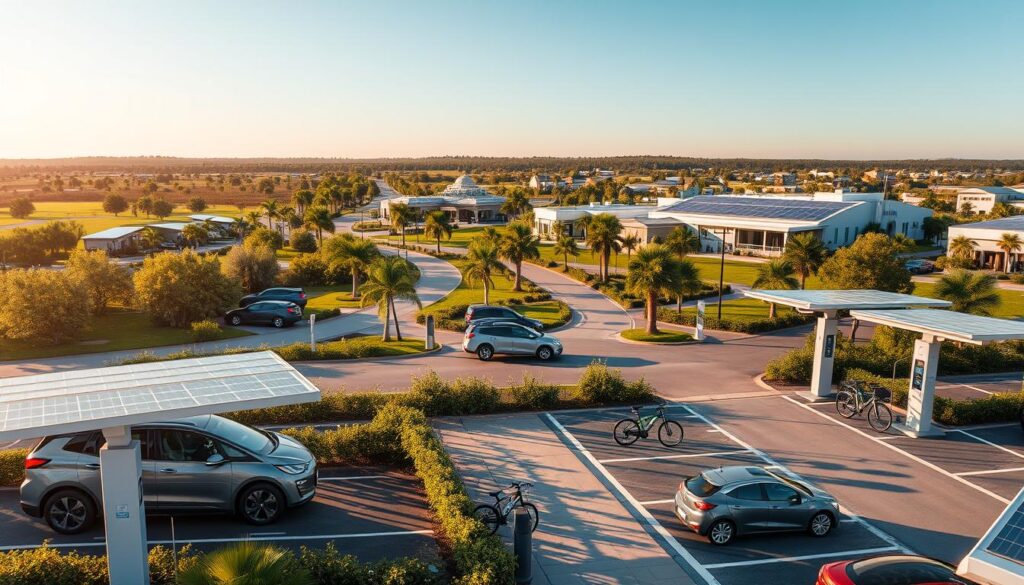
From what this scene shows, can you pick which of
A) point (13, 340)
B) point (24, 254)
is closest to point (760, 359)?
point (13, 340)

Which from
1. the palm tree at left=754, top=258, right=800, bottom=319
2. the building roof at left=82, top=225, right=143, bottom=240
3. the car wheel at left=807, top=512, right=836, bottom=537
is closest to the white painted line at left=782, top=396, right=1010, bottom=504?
the car wheel at left=807, top=512, right=836, bottom=537

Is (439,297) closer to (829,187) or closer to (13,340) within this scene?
(13,340)

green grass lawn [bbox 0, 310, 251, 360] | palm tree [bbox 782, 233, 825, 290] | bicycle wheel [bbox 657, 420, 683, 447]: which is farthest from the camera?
palm tree [bbox 782, 233, 825, 290]

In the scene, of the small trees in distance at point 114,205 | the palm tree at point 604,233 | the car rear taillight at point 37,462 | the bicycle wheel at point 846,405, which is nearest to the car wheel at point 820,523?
the bicycle wheel at point 846,405

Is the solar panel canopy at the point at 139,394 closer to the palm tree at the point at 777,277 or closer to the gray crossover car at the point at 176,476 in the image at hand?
the gray crossover car at the point at 176,476

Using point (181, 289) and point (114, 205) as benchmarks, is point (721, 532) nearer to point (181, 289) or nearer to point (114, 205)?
point (181, 289)

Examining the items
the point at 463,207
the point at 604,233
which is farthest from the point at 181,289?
the point at 463,207

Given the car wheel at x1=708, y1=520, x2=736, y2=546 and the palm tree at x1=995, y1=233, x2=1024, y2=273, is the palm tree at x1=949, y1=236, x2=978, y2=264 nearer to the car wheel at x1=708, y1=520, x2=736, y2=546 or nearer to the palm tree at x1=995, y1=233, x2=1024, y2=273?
the palm tree at x1=995, y1=233, x2=1024, y2=273
